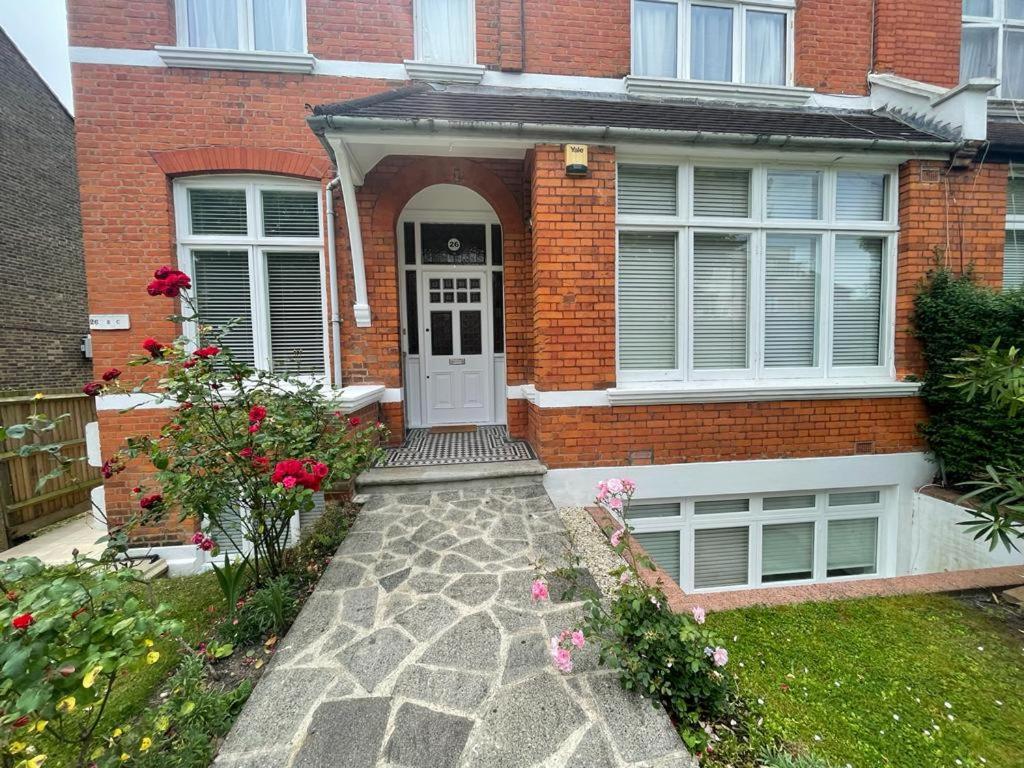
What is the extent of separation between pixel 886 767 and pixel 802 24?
818 centimetres

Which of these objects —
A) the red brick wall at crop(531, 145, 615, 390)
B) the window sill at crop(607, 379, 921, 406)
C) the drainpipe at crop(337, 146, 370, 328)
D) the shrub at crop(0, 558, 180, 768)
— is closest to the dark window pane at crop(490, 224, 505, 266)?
the red brick wall at crop(531, 145, 615, 390)

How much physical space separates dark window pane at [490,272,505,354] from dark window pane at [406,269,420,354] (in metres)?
1.15

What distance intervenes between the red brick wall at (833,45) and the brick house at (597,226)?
305mm

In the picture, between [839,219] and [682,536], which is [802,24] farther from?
[682,536]

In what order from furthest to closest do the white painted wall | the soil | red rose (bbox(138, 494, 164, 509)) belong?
the white painted wall → the soil → red rose (bbox(138, 494, 164, 509))

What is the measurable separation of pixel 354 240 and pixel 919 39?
8.18 meters

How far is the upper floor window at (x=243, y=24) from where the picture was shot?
191 inches

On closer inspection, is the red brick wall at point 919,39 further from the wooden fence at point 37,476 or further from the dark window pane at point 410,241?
the wooden fence at point 37,476

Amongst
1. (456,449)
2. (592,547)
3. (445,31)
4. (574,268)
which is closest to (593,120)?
(574,268)

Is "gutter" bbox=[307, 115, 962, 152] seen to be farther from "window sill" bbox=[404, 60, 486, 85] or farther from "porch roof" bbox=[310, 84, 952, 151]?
"window sill" bbox=[404, 60, 486, 85]

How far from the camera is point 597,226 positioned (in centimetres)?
416

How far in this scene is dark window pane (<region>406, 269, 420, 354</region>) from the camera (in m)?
5.84

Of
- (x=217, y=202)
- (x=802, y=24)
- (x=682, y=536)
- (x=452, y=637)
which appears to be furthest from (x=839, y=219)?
(x=217, y=202)

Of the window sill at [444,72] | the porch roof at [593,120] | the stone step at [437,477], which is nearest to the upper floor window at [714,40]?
the porch roof at [593,120]
